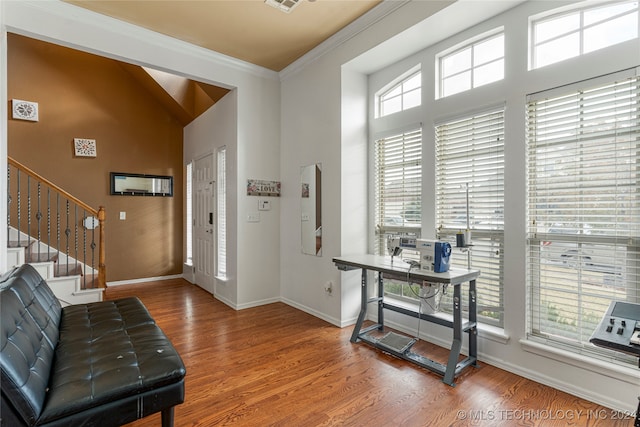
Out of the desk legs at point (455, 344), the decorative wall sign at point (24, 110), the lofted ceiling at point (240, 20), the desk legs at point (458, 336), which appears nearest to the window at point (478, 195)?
the desk legs at point (458, 336)

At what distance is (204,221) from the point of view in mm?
5031

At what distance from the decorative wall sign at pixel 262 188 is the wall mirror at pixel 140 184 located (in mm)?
2494

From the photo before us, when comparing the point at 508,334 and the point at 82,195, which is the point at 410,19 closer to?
the point at 508,334

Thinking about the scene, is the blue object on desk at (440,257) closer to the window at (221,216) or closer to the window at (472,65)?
the window at (472,65)

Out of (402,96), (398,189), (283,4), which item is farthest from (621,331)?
(283,4)

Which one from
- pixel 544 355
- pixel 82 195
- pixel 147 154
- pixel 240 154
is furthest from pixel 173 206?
pixel 544 355

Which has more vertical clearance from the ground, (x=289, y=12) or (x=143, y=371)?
(x=289, y=12)

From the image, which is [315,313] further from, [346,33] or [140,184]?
[140,184]

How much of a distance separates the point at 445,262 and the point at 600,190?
1.09 meters

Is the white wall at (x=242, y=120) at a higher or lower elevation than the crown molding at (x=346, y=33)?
lower

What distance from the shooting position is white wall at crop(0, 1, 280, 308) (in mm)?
3195

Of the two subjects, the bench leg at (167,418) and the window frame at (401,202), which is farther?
the window frame at (401,202)

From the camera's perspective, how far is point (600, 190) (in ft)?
6.86

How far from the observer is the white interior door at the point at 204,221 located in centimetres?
478
